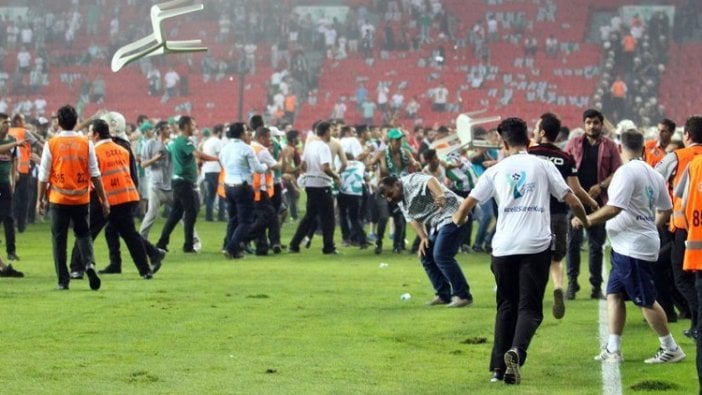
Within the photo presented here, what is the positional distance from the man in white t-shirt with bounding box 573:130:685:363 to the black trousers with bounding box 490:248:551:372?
1.20 meters

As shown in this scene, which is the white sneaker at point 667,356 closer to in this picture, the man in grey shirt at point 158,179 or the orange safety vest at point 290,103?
the man in grey shirt at point 158,179

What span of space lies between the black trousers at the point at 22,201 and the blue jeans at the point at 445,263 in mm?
11280

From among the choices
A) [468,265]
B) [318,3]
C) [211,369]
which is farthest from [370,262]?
[318,3]

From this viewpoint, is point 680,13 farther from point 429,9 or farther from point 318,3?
point 318,3

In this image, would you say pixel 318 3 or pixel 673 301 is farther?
pixel 318 3

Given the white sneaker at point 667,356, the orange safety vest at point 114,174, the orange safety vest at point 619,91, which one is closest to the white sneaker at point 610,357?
the white sneaker at point 667,356

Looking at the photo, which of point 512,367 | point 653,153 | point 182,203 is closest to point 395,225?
point 182,203

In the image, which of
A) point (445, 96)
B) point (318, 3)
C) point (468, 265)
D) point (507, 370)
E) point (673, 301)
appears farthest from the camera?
point (318, 3)

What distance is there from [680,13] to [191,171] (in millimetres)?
34194

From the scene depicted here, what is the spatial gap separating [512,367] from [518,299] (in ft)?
1.72

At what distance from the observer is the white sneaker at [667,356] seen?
10859 mm

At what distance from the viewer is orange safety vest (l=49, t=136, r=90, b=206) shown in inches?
600

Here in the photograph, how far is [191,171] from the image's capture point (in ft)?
69.5

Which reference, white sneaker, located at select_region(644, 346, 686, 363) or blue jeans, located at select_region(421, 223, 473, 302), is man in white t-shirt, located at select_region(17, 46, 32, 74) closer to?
blue jeans, located at select_region(421, 223, 473, 302)
